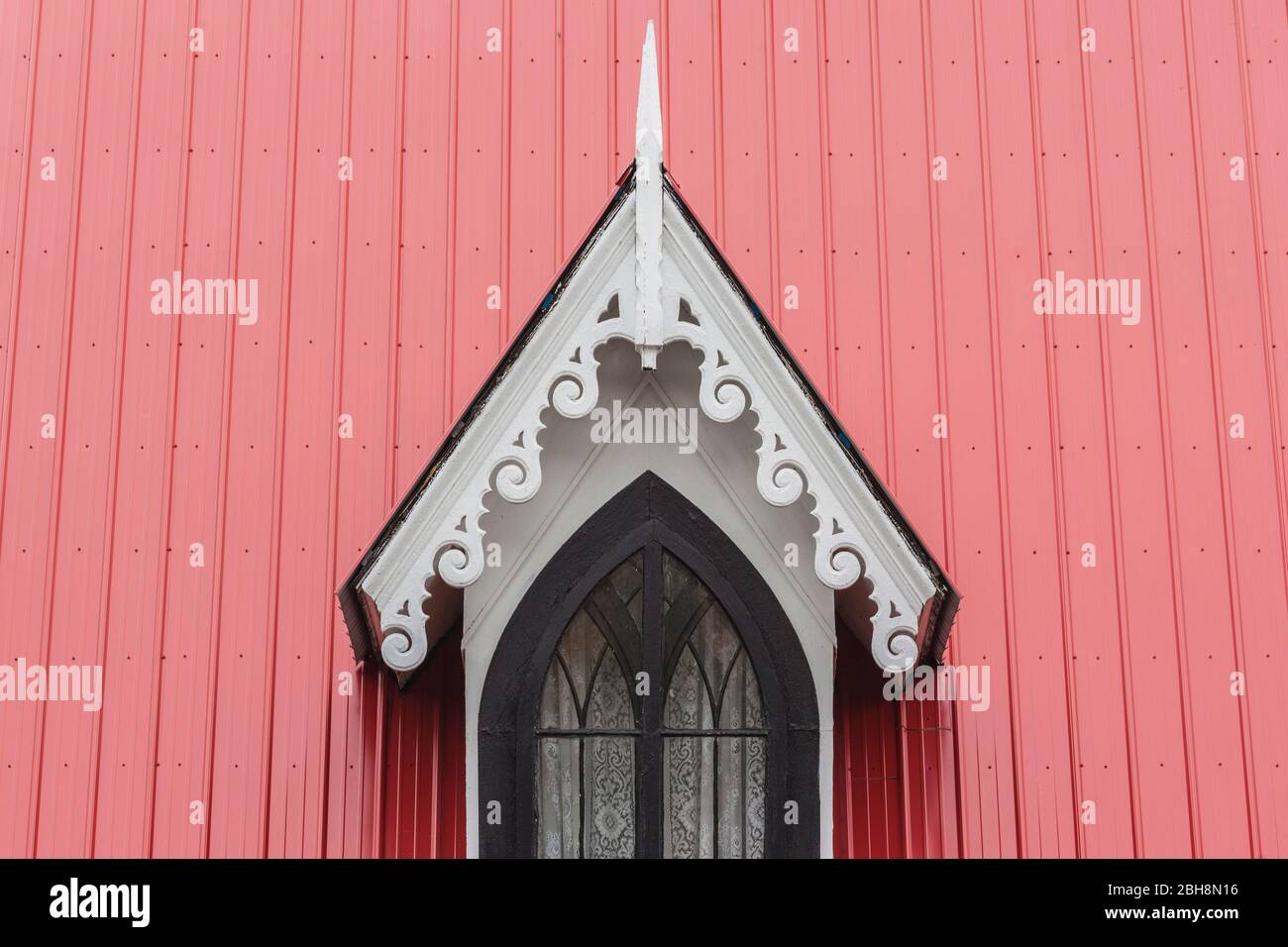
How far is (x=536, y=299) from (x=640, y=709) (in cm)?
250

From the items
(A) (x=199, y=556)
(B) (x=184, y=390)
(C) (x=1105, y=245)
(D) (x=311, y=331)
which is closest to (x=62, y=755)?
(A) (x=199, y=556)

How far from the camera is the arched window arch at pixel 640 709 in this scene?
6418 mm

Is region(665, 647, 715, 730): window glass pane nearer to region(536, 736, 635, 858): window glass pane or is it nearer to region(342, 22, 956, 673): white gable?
region(536, 736, 635, 858): window glass pane

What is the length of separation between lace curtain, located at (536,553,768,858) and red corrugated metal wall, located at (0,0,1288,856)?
963mm

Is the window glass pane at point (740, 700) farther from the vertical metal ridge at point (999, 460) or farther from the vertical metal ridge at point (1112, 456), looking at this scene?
the vertical metal ridge at point (1112, 456)

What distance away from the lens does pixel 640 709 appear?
6363mm

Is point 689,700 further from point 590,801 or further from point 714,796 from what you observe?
point 590,801


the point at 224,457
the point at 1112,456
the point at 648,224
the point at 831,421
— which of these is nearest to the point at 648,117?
the point at 648,224

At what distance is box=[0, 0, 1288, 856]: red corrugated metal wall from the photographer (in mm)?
7375

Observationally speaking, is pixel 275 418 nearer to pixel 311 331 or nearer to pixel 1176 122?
pixel 311 331

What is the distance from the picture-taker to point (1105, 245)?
27.0 feet
